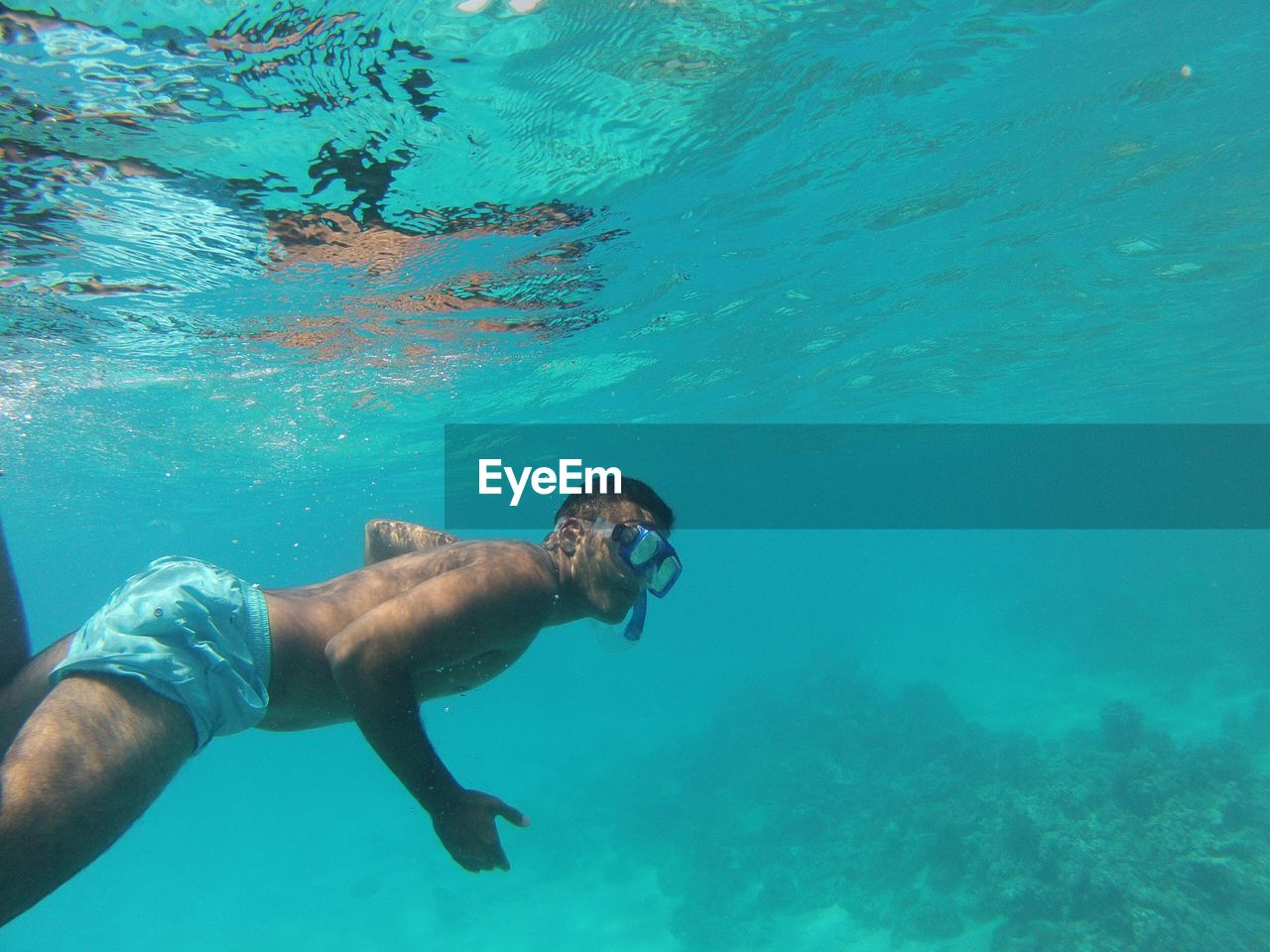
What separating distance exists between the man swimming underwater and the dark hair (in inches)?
11.3

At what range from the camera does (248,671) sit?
10.4 feet

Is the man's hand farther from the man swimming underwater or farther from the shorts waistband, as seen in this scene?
the shorts waistband

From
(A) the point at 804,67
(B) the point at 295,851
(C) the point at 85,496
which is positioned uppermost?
(A) the point at 804,67

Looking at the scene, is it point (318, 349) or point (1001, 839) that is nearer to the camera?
point (318, 349)

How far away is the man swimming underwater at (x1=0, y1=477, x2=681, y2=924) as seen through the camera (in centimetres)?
226

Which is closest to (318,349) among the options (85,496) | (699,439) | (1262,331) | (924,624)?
(699,439)

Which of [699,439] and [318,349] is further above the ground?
[318,349]

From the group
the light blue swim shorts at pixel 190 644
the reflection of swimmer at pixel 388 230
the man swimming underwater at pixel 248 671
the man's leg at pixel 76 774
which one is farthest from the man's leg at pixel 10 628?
the reflection of swimmer at pixel 388 230

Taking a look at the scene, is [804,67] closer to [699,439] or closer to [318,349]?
[318,349]

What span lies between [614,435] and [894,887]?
54.9ft

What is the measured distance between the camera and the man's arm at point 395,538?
17.6 ft

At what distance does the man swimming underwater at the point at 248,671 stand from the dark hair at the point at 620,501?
286mm

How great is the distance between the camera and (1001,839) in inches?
636

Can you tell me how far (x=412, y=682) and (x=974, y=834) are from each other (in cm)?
1858
